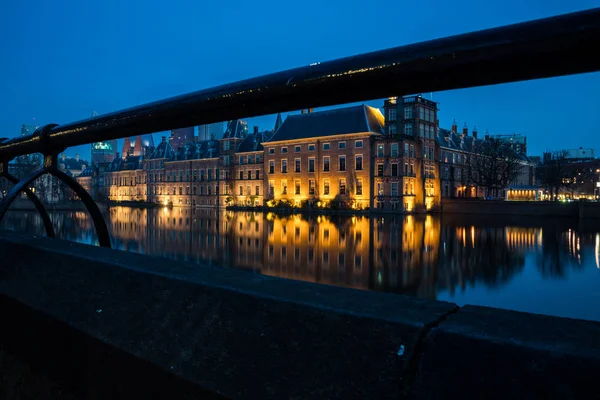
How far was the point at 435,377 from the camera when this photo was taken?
2.63 ft

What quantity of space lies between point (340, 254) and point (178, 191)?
247ft

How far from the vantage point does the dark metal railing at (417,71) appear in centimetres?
83

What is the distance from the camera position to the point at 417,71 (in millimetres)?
1017

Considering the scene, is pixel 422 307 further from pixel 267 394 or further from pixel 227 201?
pixel 227 201

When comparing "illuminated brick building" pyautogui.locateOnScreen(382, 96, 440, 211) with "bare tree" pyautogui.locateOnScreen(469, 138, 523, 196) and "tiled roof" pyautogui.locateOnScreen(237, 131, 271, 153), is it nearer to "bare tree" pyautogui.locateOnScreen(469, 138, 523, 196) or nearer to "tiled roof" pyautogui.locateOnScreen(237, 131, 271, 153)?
"bare tree" pyautogui.locateOnScreen(469, 138, 523, 196)

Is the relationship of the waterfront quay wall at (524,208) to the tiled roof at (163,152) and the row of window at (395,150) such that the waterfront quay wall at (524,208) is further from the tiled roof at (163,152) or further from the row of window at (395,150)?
the tiled roof at (163,152)

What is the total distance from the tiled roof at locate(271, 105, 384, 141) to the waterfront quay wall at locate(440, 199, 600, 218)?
45.3 ft

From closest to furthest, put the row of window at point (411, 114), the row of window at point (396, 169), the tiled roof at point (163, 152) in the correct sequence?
the row of window at point (396, 169), the row of window at point (411, 114), the tiled roof at point (163, 152)

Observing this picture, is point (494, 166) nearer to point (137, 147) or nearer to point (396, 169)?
point (396, 169)

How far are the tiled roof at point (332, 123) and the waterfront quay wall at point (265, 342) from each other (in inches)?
2152

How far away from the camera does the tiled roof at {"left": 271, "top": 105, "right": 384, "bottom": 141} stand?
56094 mm

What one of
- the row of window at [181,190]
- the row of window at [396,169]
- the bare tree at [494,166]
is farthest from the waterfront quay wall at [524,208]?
the row of window at [181,190]

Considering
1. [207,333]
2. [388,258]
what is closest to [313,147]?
[388,258]

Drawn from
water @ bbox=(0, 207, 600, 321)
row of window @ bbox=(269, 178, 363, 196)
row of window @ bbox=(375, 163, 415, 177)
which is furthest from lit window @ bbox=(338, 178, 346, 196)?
water @ bbox=(0, 207, 600, 321)
